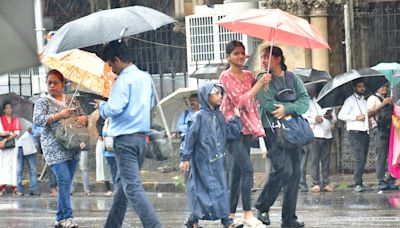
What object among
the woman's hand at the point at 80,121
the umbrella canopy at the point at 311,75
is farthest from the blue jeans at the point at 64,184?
the umbrella canopy at the point at 311,75

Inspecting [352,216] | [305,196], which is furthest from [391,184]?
[352,216]

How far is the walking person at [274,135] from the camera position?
10.6 metres

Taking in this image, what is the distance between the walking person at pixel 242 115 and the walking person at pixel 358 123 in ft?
21.9

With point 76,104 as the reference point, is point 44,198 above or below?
below

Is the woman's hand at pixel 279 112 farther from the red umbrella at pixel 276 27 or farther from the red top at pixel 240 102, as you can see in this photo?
the red umbrella at pixel 276 27

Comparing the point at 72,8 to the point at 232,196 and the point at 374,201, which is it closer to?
the point at 374,201

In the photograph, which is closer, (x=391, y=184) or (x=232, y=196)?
(x=232, y=196)

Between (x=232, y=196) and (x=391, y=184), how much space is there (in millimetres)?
7054

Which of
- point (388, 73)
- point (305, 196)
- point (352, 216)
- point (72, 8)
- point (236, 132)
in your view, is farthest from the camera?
point (72, 8)

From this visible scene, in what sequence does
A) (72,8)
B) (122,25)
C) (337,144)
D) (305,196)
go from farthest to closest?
1. (72,8)
2. (337,144)
3. (305,196)
4. (122,25)

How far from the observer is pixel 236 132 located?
10664mm

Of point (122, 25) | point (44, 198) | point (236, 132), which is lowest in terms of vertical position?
point (44, 198)

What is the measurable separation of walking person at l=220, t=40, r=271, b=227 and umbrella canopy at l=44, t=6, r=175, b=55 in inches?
32.1

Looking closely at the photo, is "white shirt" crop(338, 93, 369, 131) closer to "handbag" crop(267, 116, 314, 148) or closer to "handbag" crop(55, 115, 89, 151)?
"handbag" crop(267, 116, 314, 148)
